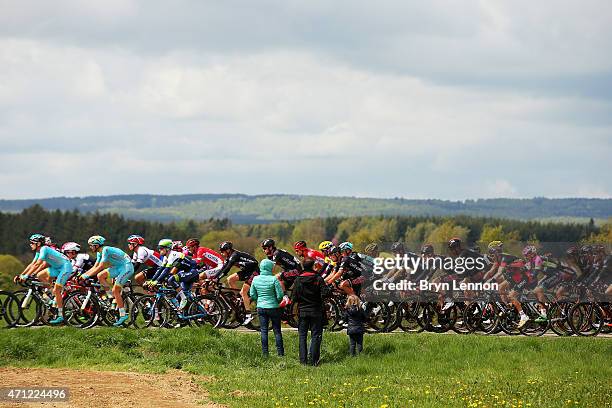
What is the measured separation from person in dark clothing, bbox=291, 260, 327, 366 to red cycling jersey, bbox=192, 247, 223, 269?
14.6 feet

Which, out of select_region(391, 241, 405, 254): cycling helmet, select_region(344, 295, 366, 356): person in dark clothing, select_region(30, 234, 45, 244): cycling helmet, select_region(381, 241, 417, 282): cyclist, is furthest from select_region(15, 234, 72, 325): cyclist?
select_region(391, 241, 405, 254): cycling helmet

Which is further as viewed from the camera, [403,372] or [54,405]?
[403,372]

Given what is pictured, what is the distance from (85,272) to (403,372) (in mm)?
8090

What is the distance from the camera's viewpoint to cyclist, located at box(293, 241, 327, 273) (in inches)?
875

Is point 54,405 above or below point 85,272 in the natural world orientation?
below

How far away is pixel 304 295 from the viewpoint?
19.4 metres

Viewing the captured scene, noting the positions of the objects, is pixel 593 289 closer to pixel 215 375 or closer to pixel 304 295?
pixel 304 295

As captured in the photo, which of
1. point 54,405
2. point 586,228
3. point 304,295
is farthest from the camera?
point 586,228

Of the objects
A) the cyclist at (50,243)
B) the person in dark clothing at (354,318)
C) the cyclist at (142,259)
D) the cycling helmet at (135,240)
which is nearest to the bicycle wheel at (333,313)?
the person in dark clothing at (354,318)

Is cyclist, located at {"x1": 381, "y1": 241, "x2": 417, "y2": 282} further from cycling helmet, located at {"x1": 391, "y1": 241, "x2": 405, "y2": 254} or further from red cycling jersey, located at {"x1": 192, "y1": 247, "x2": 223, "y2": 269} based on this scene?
red cycling jersey, located at {"x1": 192, "y1": 247, "x2": 223, "y2": 269}

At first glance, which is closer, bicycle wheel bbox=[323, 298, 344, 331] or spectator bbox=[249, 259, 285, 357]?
spectator bbox=[249, 259, 285, 357]

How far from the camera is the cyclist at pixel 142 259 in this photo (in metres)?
23.1

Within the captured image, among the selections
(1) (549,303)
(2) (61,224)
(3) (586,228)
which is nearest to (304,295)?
(1) (549,303)

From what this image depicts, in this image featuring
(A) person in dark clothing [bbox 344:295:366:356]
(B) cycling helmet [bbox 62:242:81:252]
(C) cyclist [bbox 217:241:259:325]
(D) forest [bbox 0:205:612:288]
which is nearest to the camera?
(A) person in dark clothing [bbox 344:295:366:356]
